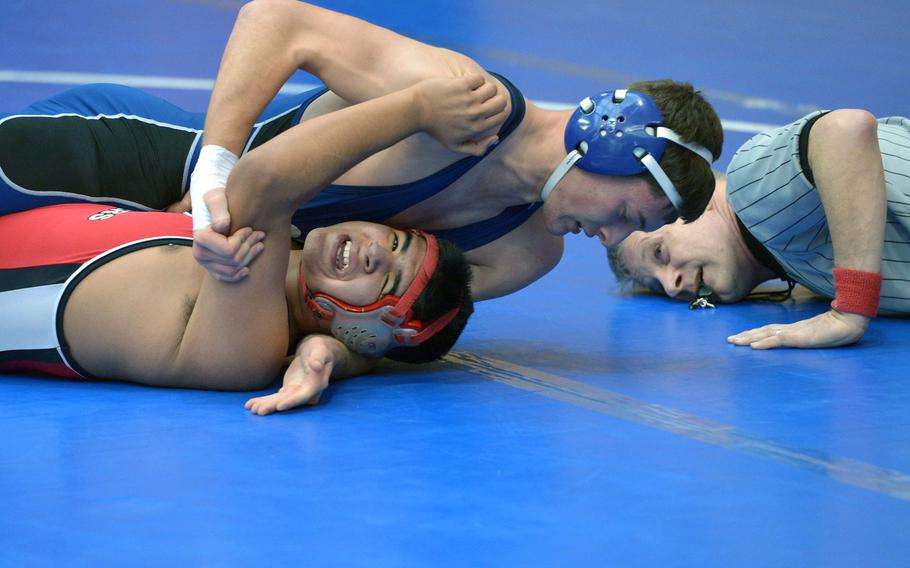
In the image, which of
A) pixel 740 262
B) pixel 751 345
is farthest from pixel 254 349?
pixel 740 262

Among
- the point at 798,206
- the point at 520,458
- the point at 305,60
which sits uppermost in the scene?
the point at 305,60

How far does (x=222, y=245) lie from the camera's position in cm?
287

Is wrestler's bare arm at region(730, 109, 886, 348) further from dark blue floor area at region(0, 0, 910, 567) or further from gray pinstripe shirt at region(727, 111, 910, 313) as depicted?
gray pinstripe shirt at region(727, 111, 910, 313)

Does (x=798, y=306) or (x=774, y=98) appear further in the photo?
(x=774, y=98)

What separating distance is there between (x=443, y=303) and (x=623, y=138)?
2.32 feet

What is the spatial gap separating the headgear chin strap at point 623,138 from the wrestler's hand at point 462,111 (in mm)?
253

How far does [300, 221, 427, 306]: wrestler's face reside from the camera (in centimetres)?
322

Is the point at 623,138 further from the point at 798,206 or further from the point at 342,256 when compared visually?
the point at 798,206

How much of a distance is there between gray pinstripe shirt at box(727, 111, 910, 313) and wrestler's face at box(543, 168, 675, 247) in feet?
3.13

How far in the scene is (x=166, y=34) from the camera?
877 centimetres

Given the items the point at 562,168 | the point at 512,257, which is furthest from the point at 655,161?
the point at 512,257

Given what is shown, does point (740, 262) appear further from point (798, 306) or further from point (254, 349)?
point (254, 349)

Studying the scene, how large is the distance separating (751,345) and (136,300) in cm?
206

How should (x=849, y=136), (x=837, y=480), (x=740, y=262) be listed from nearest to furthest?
(x=837, y=480) < (x=849, y=136) < (x=740, y=262)
